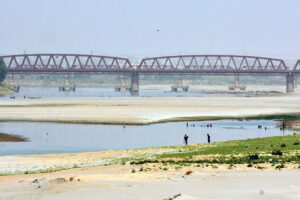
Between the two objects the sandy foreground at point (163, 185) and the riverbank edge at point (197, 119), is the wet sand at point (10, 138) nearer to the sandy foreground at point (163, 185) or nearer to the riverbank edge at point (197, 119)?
the riverbank edge at point (197, 119)

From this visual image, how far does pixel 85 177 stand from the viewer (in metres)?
30.2

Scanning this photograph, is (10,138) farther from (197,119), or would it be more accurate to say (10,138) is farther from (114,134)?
(197,119)

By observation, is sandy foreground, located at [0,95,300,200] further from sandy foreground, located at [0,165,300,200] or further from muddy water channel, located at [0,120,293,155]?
muddy water channel, located at [0,120,293,155]

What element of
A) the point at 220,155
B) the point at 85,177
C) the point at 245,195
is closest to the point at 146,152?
the point at 220,155

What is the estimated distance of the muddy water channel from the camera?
190 ft

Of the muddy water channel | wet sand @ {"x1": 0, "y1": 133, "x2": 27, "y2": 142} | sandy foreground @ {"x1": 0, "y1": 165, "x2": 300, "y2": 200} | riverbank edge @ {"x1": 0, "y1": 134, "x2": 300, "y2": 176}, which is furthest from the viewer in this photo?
wet sand @ {"x1": 0, "y1": 133, "x2": 27, "y2": 142}

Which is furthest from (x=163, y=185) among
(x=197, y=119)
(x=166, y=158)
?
(x=197, y=119)

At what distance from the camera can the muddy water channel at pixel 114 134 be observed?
57.9 metres

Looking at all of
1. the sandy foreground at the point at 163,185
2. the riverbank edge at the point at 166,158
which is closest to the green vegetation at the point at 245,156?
the riverbank edge at the point at 166,158

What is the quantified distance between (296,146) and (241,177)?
49.6ft

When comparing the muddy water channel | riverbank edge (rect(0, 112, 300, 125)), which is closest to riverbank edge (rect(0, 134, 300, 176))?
the muddy water channel

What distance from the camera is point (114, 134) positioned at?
70.2 metres

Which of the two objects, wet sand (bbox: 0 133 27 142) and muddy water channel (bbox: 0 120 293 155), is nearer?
muddy water channel (bbox: 0 120 293 155)

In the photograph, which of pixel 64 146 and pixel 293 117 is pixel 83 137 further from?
Result: pixel 293 117
